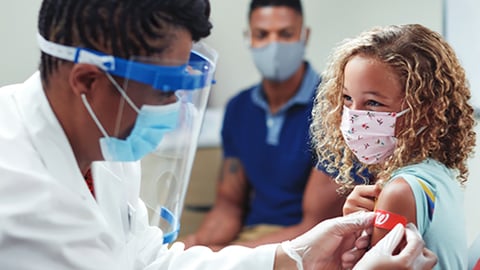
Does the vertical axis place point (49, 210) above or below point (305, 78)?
above

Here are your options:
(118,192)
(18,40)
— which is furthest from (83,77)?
(18,40)

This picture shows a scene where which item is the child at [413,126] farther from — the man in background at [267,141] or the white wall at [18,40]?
the white wall at [18,40]

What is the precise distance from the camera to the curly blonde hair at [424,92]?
141 cm

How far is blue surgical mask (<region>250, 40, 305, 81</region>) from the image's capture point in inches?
127

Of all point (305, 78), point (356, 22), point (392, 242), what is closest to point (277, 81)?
point (305, 78)

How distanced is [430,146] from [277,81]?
6.02 feet

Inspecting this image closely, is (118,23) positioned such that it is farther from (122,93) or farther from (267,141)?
(267,141)

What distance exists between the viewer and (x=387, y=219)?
1.38 meters

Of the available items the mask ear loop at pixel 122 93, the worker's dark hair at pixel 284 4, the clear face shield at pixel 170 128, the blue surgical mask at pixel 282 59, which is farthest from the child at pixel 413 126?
the worker's dark hair at pixel 284 4

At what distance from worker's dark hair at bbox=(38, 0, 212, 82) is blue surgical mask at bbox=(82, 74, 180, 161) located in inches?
3.4

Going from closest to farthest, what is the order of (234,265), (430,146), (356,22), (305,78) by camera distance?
(430,146), (234,265), (356,22), (305,78)

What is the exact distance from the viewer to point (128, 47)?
136cm

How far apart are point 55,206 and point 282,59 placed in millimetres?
1990

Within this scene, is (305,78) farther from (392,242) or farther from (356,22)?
(392,242)
